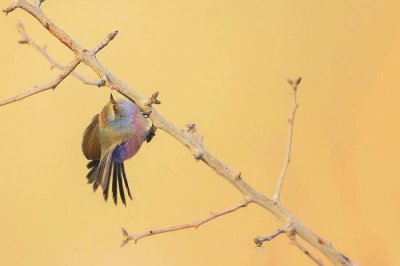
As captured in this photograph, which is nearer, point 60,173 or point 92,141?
point 92,141

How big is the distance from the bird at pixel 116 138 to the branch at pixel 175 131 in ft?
0.08

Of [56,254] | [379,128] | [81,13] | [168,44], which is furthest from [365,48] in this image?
[56,254]

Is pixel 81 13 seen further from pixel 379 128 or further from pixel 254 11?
pixel 379 128

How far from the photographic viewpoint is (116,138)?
342 millimetres

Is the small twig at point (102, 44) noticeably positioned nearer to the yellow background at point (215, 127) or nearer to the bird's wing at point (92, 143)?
the bird's wing at point (92, 143)

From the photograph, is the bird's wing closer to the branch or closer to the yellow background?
the branch

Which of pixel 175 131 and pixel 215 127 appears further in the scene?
pixel 215 127

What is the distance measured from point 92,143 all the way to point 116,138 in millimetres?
20

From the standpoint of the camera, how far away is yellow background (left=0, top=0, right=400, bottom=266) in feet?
2.43

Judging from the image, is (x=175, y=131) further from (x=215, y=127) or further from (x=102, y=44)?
(x=215, y=127)

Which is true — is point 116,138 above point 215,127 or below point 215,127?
below

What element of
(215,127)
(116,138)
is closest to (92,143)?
(116,138)

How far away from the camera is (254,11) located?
0.79 meters

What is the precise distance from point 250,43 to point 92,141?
18.6 inches
